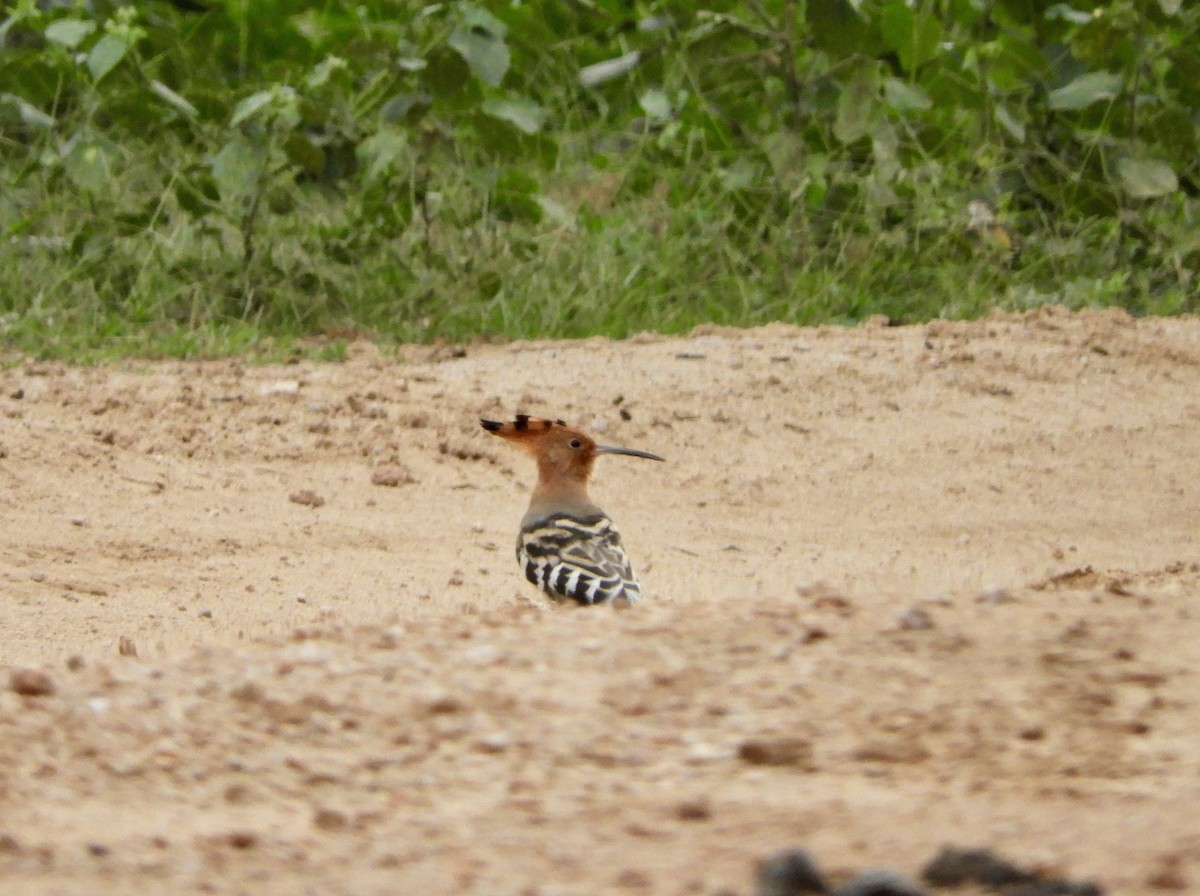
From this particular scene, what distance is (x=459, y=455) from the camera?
20.8ft

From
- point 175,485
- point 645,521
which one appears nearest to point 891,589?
point 645,521

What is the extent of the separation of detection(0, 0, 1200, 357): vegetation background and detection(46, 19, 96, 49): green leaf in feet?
0.07

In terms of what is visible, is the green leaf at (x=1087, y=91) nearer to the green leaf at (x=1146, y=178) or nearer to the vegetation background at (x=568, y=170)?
the vegetation background at (x=568, y=170)

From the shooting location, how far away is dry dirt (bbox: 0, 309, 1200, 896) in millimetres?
2414

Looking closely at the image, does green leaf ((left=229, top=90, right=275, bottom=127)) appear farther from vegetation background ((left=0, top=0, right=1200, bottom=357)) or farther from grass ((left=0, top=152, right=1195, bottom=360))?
grass ((left=0, top=152, right=1195, bottom=360))

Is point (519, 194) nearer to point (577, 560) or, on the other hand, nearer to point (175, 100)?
point (175, 100)

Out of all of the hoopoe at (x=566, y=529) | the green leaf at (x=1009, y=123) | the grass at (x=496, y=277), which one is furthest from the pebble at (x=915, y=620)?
the green leaf at (x=1009, y=123)

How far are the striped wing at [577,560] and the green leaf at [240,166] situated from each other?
9.66 feet

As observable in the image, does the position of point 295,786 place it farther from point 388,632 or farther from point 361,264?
point 361,264

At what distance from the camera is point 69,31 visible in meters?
7.66

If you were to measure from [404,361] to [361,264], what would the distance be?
34.1 inches

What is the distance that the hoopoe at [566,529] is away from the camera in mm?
4633

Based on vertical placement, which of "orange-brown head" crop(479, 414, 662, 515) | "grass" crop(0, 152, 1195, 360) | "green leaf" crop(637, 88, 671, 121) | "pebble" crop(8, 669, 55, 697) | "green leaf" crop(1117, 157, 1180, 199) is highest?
"green leaf" crop(637, 88, 671, 121)

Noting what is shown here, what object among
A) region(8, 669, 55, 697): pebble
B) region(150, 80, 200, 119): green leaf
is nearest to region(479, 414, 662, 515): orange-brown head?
region(8, 669, 55, 697): pebble
